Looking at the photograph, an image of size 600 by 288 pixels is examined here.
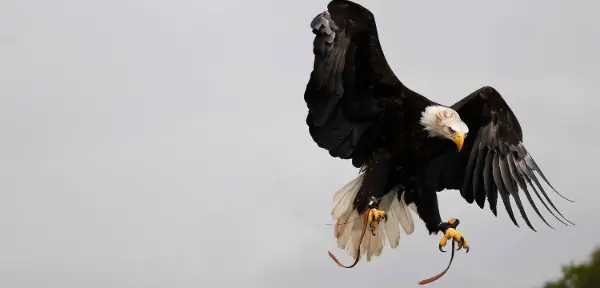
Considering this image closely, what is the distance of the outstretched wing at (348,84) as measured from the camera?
1030cm

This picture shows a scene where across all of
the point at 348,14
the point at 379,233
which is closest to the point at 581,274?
the point at 379,233

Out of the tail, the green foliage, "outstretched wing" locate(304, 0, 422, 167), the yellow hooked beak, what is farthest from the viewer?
the green foliage

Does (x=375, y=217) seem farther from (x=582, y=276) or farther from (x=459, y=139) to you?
(x=582, y=276)

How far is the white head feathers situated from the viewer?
34.3ft

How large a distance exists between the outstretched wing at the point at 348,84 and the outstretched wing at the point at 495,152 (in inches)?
25.3

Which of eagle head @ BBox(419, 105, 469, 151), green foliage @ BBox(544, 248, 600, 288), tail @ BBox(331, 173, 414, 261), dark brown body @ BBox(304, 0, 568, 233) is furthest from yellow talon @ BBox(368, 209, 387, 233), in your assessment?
green foliage @ BBox(544, 248, 600, 288)

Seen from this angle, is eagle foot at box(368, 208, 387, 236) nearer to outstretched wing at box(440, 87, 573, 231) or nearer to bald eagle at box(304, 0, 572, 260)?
bald eagle at box(304, 0, 572, 260)

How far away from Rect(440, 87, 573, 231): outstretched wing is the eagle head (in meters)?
0.37

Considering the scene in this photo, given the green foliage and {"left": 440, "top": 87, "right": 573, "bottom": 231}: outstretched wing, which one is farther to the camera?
the green foliage

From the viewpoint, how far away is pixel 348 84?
10.6 m

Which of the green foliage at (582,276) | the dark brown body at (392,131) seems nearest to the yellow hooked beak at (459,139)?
the dark brown body at (392,131)

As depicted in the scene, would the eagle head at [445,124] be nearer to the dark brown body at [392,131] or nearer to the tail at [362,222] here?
the dark brown body at [392,131]

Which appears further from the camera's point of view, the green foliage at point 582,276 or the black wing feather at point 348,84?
the green foliage at point 582,276

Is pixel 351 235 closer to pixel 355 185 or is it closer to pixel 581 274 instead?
pixel 355 185
